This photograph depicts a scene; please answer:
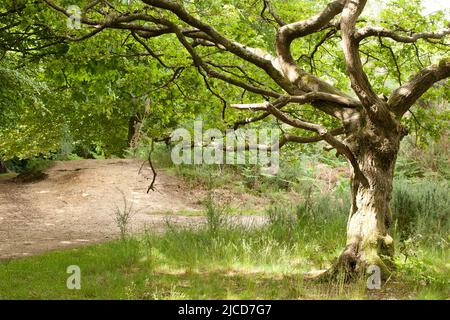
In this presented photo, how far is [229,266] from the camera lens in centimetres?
638

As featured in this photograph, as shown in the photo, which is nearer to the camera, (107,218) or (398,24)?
(398,24)

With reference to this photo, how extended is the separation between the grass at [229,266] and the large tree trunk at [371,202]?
29 cm

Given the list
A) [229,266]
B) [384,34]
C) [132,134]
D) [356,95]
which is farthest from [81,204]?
[384,34]

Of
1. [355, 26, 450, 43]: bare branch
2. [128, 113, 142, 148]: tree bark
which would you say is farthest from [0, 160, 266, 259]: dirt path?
[355, 26, 450, 43]: bare branch

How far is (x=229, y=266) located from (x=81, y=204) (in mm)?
8017

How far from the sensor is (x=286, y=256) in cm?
669

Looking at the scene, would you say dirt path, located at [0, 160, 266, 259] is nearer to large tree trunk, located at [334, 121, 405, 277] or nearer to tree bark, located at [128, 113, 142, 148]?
tree bark, located at [128, 113, 142, 148]

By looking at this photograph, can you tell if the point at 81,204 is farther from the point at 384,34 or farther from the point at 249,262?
the point at 384,34

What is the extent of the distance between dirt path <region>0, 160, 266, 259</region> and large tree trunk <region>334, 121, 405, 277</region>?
339 centimetres

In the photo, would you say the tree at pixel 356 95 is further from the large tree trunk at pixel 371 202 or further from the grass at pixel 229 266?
the grass at pixel 229 266

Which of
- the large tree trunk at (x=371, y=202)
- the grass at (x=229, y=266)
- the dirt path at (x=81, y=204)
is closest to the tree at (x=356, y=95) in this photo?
the large tree trunk at (x=371, y=202)
